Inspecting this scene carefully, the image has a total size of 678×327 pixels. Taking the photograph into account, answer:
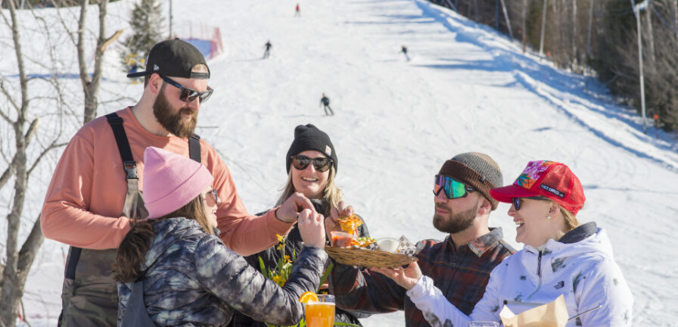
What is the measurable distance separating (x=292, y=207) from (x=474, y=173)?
99 centimetres

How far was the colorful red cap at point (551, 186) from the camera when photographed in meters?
3.13

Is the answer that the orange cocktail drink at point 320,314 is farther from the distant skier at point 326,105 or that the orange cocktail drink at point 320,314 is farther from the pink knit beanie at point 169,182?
the distant skier at point 326,105

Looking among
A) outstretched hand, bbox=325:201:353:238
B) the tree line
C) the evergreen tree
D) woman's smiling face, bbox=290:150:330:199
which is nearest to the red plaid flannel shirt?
outstretched hand, bbox=325:201:353:238

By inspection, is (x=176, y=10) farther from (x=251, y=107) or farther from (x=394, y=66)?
(x=251, y=107)

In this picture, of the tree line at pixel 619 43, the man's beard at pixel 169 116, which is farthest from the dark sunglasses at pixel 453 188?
the tree line at pixel 619 43

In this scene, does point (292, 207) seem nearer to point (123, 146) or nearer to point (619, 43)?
point (123, 146)

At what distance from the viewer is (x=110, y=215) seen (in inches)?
135

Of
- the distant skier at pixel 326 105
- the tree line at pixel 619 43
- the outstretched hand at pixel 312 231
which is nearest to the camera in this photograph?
the outstretched hand at pixel 312 231

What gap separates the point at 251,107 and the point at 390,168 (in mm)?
6879

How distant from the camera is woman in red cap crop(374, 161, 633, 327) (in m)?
2.92

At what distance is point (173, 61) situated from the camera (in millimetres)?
3531

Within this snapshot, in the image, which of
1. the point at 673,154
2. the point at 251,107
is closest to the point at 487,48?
the point at 673,154

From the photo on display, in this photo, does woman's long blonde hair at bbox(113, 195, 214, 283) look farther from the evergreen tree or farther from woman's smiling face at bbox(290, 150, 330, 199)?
the evergreen tree

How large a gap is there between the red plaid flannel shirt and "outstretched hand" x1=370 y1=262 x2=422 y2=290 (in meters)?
0.52
